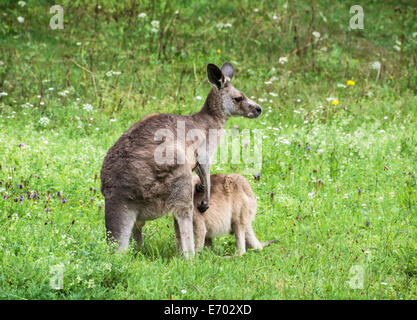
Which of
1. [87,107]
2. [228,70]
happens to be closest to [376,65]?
[228,70]

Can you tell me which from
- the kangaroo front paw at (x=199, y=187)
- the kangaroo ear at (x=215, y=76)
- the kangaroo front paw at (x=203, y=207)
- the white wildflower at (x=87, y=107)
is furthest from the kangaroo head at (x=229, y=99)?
the white wildflower at (x=87, y=107)

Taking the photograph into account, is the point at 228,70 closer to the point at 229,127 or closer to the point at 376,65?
the point at 229,127

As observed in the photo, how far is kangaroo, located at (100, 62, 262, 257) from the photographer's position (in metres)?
5.09

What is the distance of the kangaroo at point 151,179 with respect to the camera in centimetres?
509

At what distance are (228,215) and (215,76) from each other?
64.1 inches

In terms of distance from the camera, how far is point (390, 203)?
22.4 ft

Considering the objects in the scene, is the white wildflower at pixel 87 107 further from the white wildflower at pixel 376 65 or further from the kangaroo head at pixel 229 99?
the white wildflower at pixel 376 65

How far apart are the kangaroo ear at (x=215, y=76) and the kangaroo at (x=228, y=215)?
1092 millimetres

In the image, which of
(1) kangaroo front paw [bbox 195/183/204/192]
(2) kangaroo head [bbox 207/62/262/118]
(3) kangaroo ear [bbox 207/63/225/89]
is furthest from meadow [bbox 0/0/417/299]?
(3) kangaroo ear [bbox 207/63/225/89]

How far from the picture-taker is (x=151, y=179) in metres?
5.13

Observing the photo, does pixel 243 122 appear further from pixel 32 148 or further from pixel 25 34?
pixel 25 34

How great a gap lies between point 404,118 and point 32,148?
248 inches
